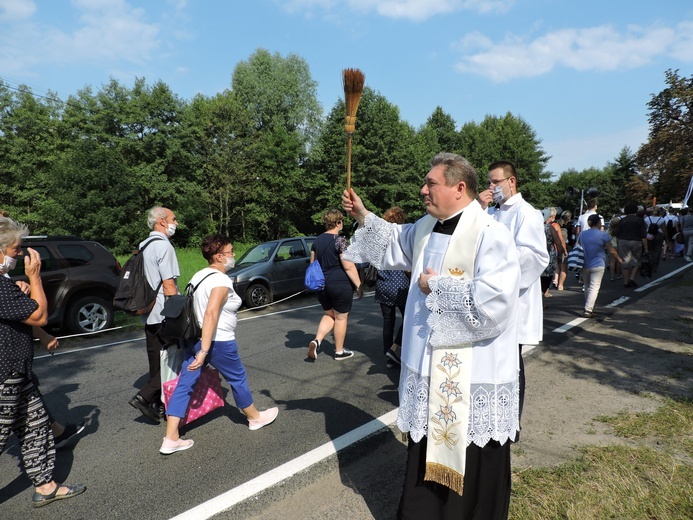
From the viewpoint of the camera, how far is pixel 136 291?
4.07 metres

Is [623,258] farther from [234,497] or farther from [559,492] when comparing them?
[234,497]

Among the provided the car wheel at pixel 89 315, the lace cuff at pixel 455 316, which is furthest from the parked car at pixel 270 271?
the lace cuff at pixel 455 316

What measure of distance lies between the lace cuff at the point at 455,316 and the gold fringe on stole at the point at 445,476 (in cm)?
64

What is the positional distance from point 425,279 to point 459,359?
44 cm

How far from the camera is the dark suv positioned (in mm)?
7656

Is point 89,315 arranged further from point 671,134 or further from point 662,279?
point 671,134

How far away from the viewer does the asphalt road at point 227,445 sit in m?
2.98

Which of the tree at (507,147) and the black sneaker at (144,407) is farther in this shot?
the tree at (507,147)

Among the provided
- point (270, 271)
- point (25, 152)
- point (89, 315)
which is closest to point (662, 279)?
point (270, 271)

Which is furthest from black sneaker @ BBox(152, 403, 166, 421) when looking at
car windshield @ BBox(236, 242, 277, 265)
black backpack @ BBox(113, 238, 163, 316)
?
car windshield @ BBox(236, 242, 277, 265)

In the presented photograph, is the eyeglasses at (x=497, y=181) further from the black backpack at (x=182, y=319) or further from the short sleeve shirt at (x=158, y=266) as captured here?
the short sleeve shirt at (x=158, y=266)

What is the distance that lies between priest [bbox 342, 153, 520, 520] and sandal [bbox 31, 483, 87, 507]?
2203mm

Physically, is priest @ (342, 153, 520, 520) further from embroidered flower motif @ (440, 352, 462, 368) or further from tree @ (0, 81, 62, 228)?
tree @ (0, 81, 62, 228)

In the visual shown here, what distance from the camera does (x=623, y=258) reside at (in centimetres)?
1141
